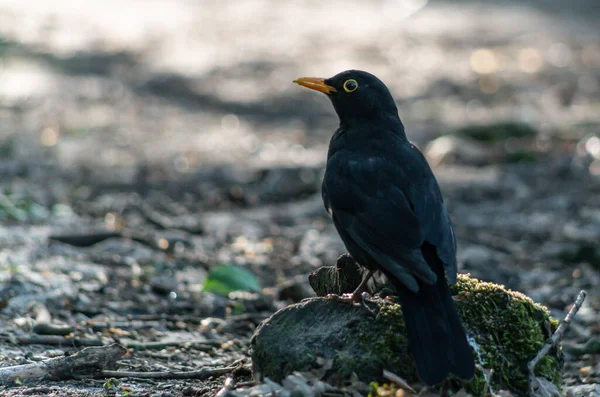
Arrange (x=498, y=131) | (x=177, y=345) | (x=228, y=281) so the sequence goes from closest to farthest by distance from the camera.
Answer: (x=177, y=345), (x=228, y=281), (x=498, y=131)

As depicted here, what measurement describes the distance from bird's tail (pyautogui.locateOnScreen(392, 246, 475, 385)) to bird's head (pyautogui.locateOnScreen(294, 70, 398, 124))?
145cm

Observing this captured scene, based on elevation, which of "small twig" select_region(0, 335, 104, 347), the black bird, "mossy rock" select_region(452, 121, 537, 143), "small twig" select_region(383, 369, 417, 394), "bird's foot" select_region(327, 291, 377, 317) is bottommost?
"small twig" select_region(0, 335, 104, 347)

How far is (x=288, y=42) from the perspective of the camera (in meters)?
20.7

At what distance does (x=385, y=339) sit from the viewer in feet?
12.8

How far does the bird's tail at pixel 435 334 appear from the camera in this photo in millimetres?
3586

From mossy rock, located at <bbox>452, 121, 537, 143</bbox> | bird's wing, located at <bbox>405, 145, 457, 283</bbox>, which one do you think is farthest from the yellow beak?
mossy rock, located at <bbox>452, 121, 537, 143</bbox>

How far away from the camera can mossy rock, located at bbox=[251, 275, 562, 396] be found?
Answer: 3852mm

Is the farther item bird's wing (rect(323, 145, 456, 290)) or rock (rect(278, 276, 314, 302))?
rock (rect(278, 276, 314, 302))

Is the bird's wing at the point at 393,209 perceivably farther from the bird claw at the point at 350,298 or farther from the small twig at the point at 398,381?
the small twig at the point at 398,381

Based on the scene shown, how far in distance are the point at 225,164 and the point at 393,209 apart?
7.38m

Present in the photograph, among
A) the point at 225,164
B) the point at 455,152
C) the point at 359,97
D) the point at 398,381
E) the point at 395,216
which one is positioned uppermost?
the point at 455,152

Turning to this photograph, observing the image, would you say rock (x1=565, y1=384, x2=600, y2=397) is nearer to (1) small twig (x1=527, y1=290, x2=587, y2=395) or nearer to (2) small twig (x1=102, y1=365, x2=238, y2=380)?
(1) small twig (x1=527, y1=290, x2=587, y2=395)

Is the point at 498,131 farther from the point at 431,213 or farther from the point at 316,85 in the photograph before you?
the point at 431,213

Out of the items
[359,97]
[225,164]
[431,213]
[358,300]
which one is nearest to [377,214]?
[431,213]
